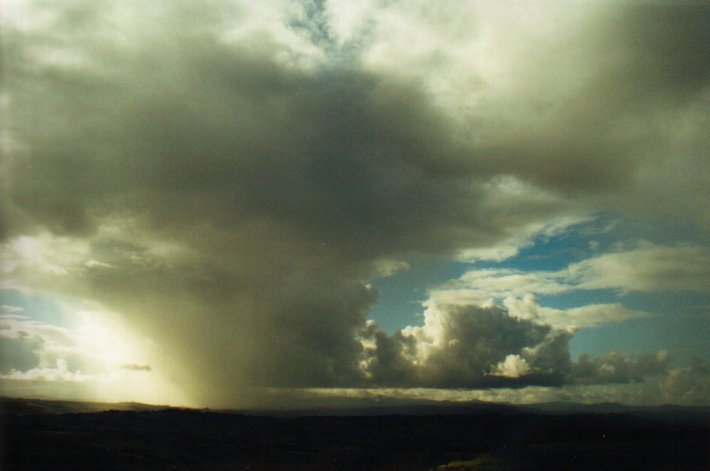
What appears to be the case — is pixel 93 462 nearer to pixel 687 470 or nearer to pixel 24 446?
pixel 24 446

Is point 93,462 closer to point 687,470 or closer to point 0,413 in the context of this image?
point 0,413

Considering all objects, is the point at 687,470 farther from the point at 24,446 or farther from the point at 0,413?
the point at 24,446

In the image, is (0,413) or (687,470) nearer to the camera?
(0,413)

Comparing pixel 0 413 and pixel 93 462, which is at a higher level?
pixel 0 413

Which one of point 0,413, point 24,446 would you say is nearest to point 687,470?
point 0,413

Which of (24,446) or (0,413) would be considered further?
(24,446)

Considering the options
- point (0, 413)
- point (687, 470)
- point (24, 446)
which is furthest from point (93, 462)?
point (687, 470)

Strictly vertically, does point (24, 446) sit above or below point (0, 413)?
below
